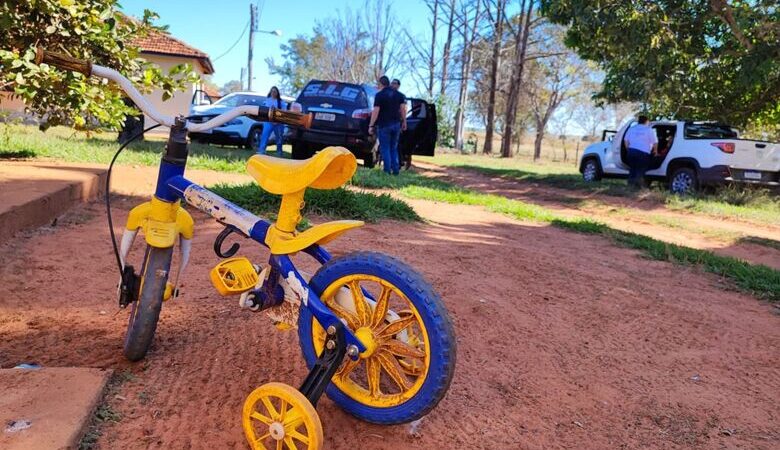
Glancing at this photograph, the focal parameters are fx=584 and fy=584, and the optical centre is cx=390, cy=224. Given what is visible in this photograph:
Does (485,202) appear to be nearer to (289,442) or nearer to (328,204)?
(328,204)

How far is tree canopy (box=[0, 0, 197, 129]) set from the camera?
525cm

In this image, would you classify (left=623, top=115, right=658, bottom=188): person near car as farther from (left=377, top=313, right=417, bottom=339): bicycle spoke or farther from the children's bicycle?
(left=377, top=313, right=417, bottom=339): bicycle spoke

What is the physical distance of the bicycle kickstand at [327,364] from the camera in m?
1.96

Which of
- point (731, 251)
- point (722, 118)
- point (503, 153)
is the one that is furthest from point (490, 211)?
point (503, 153)

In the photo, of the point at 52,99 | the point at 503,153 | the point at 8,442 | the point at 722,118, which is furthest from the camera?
the point at 503,153

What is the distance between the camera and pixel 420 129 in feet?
41.7

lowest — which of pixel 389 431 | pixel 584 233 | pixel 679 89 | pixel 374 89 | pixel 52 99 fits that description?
pixel 389 431

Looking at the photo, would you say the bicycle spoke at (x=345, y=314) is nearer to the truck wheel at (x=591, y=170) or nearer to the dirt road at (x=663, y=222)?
the dirt road at (x=663, y=222)

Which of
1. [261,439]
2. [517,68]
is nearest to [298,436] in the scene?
[261,439]

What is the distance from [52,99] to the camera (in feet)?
20.4

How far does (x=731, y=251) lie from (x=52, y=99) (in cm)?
803

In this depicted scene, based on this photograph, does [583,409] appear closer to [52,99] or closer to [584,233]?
[584,233]

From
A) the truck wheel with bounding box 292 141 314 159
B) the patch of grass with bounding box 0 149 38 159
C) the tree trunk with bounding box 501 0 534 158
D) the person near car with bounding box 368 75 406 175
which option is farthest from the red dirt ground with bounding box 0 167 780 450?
the tree trunk with bounding box 501 0 534 158

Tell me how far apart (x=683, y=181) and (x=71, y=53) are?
36.9 feet
